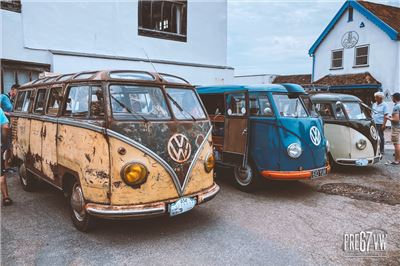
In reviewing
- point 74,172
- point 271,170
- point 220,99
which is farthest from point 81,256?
point 220,99

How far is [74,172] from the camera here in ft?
14.4

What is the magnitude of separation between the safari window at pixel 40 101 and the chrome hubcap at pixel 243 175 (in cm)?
379

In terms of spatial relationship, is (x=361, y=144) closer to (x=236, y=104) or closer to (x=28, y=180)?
(x=236, y=104)

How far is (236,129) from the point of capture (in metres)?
6.72

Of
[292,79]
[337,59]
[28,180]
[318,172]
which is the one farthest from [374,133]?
[292,79]

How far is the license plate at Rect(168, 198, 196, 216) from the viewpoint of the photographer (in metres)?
4.18

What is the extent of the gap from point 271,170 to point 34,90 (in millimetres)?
4563

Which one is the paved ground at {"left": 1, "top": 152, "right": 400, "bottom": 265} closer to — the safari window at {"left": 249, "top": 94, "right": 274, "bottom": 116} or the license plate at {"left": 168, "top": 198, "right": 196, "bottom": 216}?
the license plate at {"left": 168, "top": 198, "right": 196, "bottom": 216}

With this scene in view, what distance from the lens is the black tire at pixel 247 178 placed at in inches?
252

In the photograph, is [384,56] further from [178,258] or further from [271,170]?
[178,258]

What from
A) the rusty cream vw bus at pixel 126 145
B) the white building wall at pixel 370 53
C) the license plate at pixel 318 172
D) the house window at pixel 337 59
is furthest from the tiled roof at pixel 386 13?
the rusty cream vw bus at pixel 126 145

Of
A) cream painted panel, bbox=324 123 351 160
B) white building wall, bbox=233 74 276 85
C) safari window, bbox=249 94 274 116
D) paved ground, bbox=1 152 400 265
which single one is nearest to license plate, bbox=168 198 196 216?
paved ground, bbox=1 152 400 265

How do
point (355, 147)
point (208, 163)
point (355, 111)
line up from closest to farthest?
point (208, 163)
point (355, 147)
point (355, 111)

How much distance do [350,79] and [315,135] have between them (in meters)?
15.9
